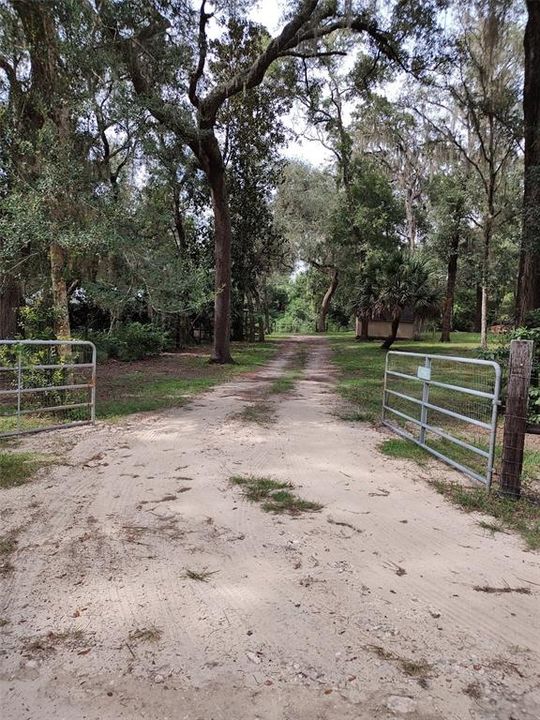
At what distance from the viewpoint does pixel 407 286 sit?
71.5ft

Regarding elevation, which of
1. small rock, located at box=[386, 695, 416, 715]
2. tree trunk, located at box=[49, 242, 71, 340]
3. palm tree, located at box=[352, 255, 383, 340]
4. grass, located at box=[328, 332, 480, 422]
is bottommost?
small rock, located at box=[386, 695, 416, 715]

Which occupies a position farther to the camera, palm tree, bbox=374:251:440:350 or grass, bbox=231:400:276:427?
palm tree, bbox=374:251:440:350

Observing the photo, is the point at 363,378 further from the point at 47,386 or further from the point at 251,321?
the point at 251,321

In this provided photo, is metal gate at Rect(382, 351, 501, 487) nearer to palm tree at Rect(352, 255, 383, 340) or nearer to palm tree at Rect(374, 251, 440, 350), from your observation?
palm tree at Rect(374, 251, 440, 350)

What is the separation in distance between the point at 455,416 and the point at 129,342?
1464 cm

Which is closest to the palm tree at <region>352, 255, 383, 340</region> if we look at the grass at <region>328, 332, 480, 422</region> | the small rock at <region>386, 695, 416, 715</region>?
the grass at <region>328, 332, 480, 422</region>

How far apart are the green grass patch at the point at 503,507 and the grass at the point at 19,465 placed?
4106 millimetres

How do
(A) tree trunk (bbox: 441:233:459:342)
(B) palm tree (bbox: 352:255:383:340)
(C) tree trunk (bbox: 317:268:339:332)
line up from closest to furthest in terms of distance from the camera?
(B) palm tree (bbox: 352:255:383:340)
(A) tree trunk (bbox: 441:233:459:342)
(C) tree trunk (bbox: 317:268:339:332)

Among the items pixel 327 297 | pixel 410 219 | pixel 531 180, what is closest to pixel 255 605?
pixel 531 180

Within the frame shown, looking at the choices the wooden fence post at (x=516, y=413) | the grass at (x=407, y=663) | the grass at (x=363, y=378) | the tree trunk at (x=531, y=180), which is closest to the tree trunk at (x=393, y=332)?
the grass at (x=363, y=378)

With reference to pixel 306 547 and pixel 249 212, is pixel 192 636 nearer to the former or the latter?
pixel 306 547

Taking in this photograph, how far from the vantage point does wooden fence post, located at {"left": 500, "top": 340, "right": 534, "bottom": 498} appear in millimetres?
4398

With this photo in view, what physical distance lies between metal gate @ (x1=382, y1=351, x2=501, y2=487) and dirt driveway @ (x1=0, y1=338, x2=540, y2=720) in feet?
2.65

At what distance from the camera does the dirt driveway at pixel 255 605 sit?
2105 mm
